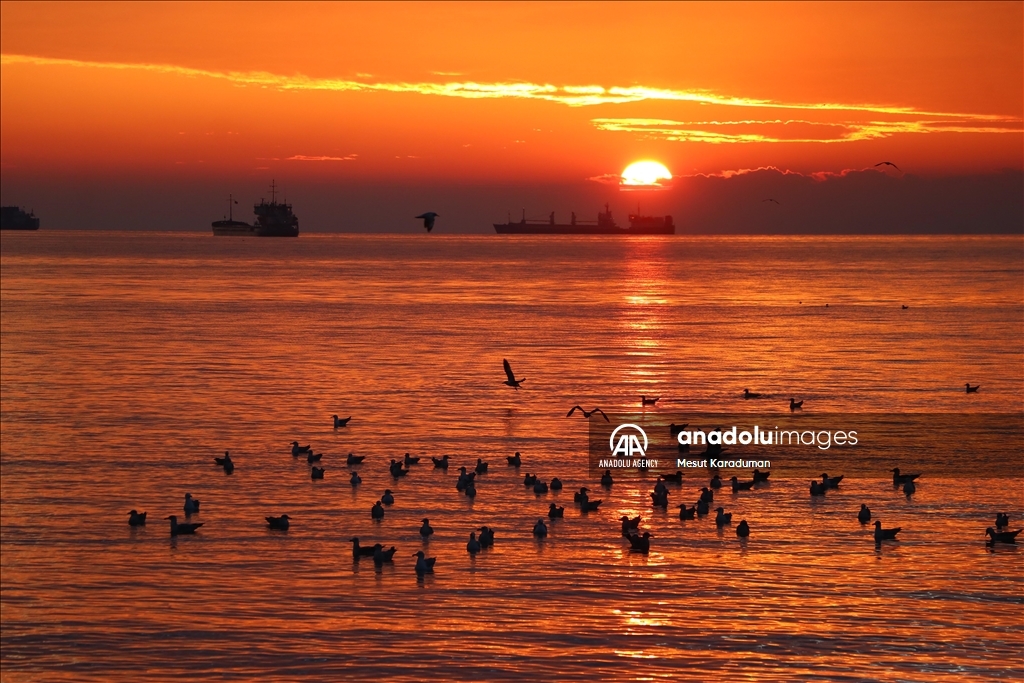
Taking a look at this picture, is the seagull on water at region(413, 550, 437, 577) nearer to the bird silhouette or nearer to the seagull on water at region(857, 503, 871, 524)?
the bird silhouette

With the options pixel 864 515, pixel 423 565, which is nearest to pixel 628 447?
pixel 864 515

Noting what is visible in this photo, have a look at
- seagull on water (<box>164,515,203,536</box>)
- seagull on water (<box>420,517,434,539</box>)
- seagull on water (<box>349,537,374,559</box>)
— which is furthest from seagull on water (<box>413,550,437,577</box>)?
seagull on water (<box>164,515,203,536</box>)

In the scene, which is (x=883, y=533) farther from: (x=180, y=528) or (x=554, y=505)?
(x=180, y=528)

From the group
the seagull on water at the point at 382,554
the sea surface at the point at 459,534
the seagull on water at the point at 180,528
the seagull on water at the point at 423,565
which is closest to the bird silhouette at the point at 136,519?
the sea surface at the point at 459,534

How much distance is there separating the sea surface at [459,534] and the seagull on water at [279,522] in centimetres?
15

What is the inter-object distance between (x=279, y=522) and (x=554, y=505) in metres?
5.33

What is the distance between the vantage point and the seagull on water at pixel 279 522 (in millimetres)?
22453

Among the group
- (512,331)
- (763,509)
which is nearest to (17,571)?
(763,509)

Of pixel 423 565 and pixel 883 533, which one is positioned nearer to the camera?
pixel 423 565

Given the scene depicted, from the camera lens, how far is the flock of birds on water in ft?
69.1

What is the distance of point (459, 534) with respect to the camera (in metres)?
22.2

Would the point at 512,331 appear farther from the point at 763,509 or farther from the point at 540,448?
the point at 763,509

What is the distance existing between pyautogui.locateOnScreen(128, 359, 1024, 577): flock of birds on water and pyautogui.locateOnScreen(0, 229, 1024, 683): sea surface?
237 mm

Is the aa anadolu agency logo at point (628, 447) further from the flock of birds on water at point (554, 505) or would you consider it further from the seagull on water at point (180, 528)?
the seagull on water at point (180, 528)
